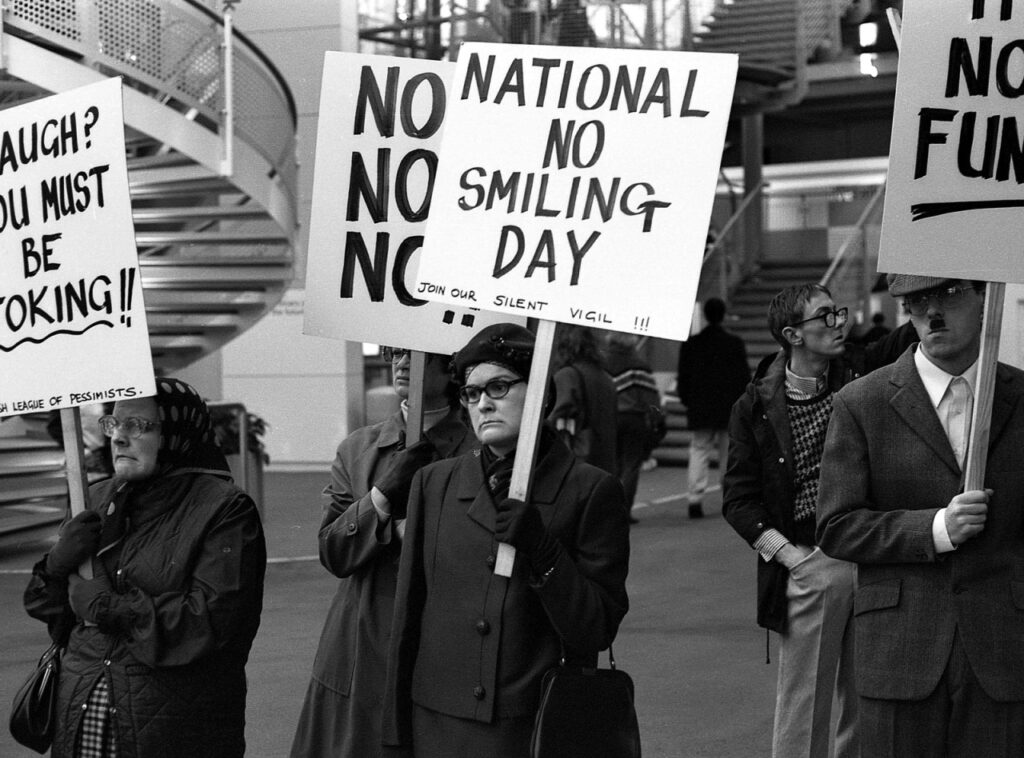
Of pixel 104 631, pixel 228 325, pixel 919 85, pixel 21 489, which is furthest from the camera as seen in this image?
pixel 228 325

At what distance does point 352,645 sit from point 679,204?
158 cm

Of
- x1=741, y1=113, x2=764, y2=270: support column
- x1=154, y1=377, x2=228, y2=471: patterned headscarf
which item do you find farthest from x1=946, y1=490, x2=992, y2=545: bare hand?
x1=741, y1=113, x2=764, y2=270: support column

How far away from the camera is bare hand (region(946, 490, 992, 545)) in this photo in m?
3.72

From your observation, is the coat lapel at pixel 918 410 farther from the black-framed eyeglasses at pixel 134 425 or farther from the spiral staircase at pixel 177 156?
the spiral staircase at pixel 177 156

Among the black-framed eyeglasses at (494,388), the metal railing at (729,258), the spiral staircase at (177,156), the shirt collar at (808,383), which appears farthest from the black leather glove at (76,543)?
the metal railing at (729,258)

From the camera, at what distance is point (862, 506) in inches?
A: 158

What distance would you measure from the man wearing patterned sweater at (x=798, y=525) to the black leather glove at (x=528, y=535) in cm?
209

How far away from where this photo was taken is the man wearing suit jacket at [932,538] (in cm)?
380

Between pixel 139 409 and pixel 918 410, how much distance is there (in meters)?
2.07

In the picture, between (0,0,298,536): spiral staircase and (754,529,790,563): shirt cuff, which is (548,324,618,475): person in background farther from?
(754,529,790,563): shirt cuff

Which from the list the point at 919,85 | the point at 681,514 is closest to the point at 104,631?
the point at 919,85

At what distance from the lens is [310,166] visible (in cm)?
2036

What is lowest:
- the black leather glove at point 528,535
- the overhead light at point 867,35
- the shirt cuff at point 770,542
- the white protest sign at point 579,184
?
the shirt cuff at point 770,542

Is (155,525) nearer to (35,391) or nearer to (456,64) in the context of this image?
(35,391)
